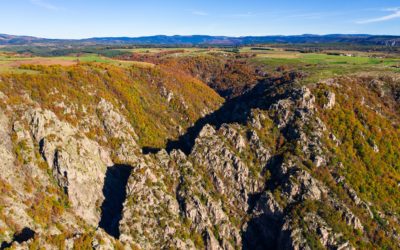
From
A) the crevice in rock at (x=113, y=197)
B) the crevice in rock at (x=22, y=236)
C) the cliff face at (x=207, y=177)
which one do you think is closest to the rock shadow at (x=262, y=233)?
the cliff face at (x=207, y=177)

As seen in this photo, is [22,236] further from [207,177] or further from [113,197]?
[207,177]

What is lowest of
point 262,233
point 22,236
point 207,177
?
point 262,233

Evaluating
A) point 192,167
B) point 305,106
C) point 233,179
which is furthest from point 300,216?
point 305,106

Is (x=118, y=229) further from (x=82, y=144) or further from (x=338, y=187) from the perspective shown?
(x=338, y=187)

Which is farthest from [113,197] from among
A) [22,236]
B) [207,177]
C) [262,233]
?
[262,233]

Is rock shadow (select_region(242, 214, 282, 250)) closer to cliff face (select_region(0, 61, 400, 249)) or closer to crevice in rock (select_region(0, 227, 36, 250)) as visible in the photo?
cliff face (select_region(0, 61, 400, 249))

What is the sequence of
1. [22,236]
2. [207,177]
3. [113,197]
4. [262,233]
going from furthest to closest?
[207,177]
[113,197]
[262,233]
[22,236]
